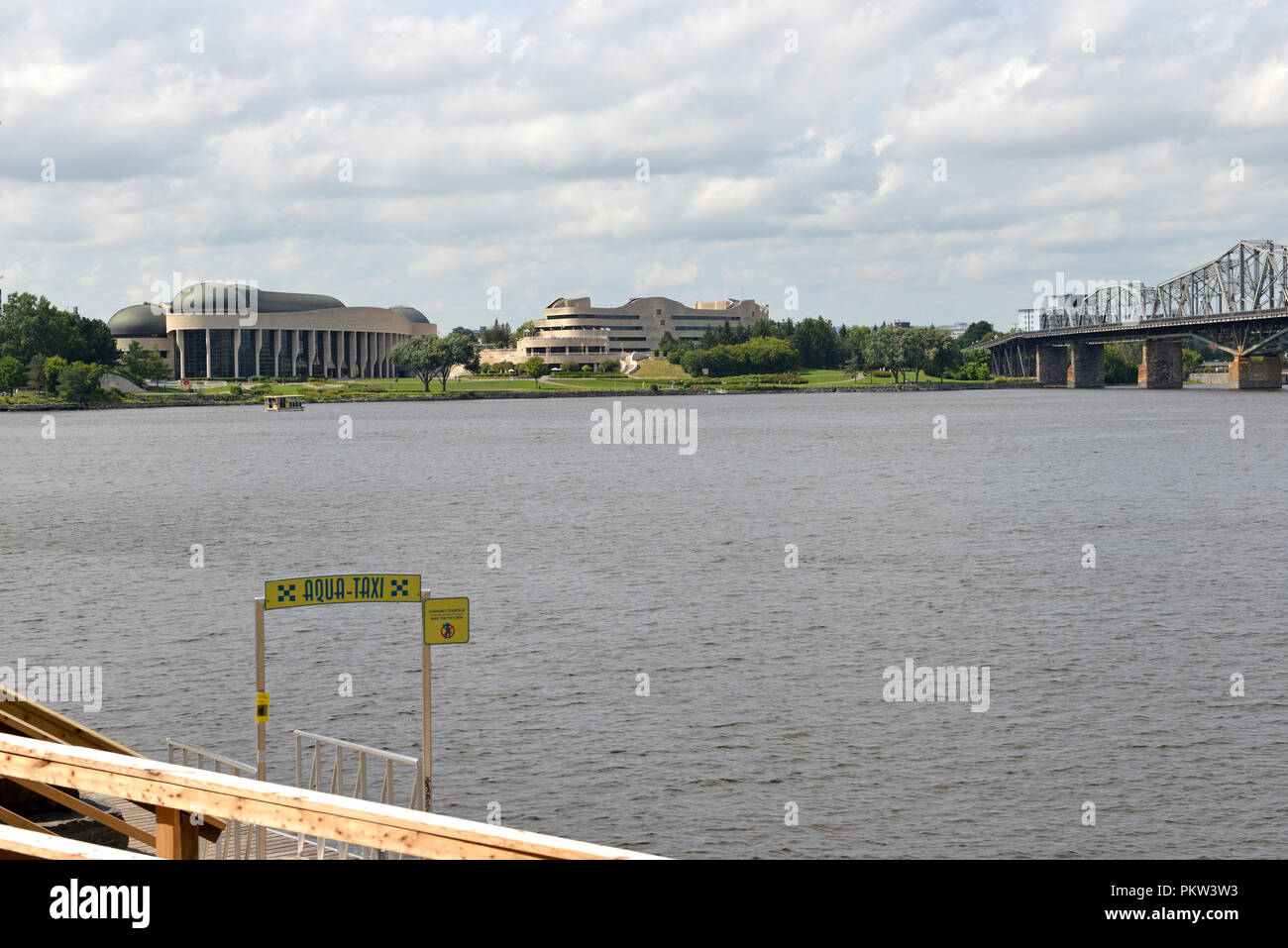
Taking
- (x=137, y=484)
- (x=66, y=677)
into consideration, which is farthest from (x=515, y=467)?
(x=66, y=677)

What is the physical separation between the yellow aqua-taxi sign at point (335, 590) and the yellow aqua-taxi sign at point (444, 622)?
1.23 m

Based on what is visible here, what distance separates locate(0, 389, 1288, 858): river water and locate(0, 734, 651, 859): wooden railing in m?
13.1

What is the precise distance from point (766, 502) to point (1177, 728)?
175 ft

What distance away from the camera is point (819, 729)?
90.1 feet

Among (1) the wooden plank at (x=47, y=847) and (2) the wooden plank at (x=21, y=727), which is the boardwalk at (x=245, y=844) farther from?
(1) the wooden plank at (x=47, y=847)

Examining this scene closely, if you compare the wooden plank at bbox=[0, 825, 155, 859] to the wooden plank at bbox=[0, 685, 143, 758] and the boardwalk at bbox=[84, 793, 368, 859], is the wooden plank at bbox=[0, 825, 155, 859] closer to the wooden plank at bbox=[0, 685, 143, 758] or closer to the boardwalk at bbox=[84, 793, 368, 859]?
the wooden plank at bbox=[0, 685, 143, 758]

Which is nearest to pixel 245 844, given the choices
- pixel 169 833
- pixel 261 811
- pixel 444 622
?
pixel 444 622

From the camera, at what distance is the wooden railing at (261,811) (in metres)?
7.08

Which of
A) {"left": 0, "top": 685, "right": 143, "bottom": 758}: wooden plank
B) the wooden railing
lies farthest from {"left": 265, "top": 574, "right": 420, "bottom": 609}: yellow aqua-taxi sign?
the wooden railing

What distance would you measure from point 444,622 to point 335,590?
226cm

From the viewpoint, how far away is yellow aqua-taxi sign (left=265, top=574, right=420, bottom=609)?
55.6 feet

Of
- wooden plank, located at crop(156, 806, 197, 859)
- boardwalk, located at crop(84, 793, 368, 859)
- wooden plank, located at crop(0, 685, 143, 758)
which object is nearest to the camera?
wooden plank, located at crop(156, 806, 197, 859)

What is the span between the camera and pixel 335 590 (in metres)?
17.0

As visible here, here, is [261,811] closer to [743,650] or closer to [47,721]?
[47,721]
